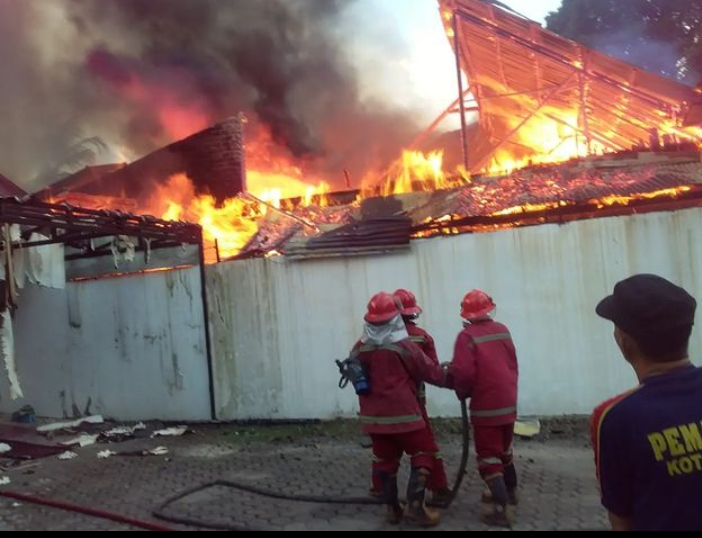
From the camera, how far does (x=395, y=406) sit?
167 inches

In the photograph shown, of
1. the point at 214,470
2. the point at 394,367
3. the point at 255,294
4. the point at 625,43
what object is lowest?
the point at 214,470

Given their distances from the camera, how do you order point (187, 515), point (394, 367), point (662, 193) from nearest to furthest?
point (394, 367) < point (187, 515) < point (662, 193)

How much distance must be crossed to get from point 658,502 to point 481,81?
14.4m

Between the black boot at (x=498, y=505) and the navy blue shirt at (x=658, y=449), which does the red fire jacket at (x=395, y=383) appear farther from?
the navy blue shirt at (x=658, y=449)

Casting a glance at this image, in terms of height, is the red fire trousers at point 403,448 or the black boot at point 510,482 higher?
the red fire trousers at point 403,448

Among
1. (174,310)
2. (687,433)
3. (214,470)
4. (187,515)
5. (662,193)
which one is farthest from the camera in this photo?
(174,310)

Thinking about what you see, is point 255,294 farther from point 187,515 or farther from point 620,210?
point 620,210

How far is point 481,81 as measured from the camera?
14.7 m

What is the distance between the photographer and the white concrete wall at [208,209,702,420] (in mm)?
7004

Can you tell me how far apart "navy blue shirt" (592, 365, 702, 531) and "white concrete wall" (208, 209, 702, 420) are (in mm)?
5815

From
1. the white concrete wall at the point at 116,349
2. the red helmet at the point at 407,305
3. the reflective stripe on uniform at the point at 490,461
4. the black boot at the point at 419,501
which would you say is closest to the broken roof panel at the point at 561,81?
the white concrete wall at the point at 116,349

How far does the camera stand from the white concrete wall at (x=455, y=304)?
700cm

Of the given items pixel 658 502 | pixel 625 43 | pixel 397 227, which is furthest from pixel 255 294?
pixel 625 43

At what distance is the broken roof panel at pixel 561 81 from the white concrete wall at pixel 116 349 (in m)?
7.11
